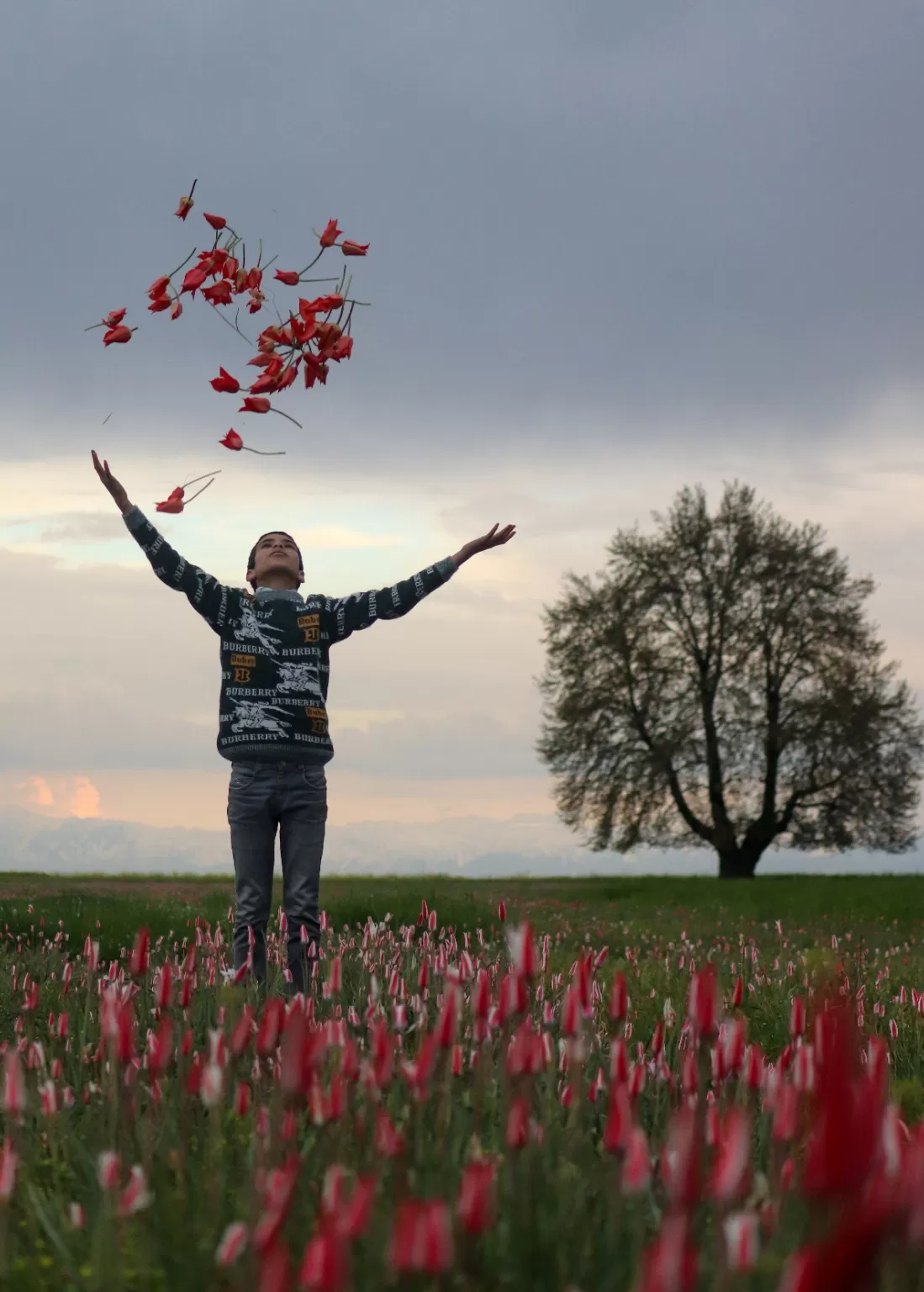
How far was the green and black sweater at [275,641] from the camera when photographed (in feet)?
26.2

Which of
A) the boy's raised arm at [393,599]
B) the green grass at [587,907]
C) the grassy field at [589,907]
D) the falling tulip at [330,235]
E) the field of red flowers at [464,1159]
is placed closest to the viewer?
the field of red flowers at [464,1159]

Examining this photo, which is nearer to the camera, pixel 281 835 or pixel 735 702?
pixel 281 835

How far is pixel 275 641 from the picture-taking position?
8234mm

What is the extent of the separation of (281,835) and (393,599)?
1.78m

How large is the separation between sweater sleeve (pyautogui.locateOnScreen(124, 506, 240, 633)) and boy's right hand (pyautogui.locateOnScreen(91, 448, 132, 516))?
0.56 feet

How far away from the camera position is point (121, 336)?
6.54 metres

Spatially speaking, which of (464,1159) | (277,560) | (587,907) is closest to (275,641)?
(277,560)

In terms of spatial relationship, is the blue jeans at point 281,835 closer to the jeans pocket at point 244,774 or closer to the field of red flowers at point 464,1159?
the jeans pocket at point 244,774

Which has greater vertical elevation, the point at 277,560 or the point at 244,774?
the point at 277,560

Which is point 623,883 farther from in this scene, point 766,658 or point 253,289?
point 253,289

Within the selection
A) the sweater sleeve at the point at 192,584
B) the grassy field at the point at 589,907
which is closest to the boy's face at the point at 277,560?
the sweater sleeve at the point at 192,584

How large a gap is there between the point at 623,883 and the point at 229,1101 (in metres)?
30.4

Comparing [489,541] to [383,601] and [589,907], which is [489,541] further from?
[589,907]

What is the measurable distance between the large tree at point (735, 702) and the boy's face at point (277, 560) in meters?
29.5
